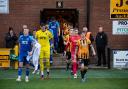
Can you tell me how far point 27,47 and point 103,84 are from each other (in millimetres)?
3284

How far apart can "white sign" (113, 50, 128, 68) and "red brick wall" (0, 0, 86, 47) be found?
3900mm

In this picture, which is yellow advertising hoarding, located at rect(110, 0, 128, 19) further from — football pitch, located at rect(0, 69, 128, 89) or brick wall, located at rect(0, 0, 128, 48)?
football pitch, located at rect(0, 69, 128, 89)

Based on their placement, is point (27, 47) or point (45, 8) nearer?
point (27, 47)

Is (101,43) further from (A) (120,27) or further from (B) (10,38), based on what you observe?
(B) (10,38)

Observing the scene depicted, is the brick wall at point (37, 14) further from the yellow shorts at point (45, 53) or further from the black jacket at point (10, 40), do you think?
the yellow shorts at point (45, 53)

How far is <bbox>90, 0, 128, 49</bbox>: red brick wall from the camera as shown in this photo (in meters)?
31.3

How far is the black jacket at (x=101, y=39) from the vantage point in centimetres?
2942

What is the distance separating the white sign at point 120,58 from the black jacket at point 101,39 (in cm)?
105

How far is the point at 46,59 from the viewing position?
22.1 meters

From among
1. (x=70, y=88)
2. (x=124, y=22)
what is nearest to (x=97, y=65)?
(x=124, y=22)

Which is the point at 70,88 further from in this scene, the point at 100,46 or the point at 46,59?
the point at 100,46

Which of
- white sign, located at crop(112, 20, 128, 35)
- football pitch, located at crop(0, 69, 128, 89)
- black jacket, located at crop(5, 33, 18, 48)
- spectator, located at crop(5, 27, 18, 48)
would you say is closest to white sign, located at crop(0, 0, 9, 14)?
spectator, located at crop(5, 27, 18, 48)

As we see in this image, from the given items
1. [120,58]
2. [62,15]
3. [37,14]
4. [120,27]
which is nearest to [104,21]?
[120,27]

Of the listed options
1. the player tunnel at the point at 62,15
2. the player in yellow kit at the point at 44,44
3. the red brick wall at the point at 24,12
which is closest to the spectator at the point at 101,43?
the player tunnel at the point at 62,15
